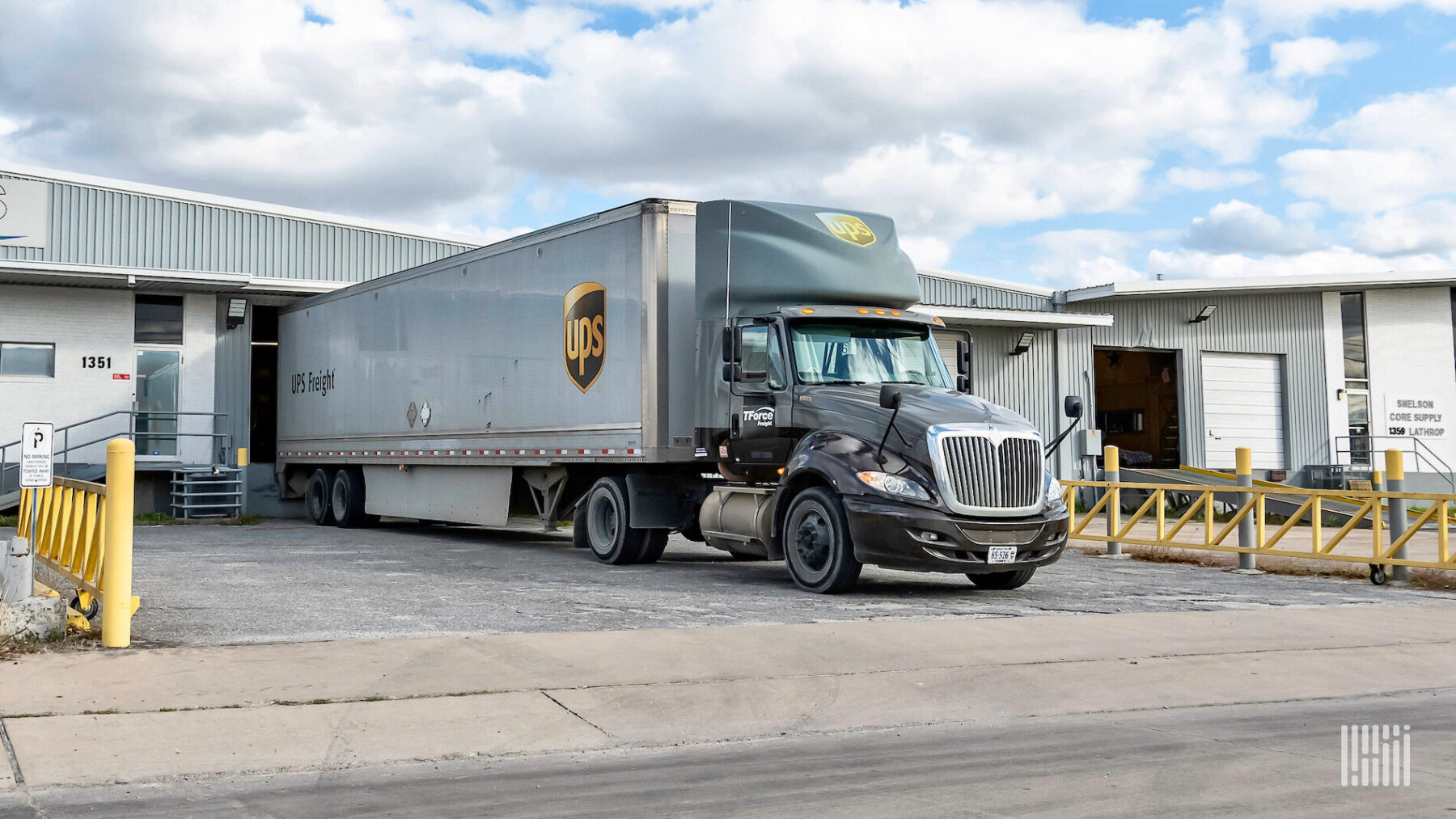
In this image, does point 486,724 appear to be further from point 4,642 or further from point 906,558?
point 906,558

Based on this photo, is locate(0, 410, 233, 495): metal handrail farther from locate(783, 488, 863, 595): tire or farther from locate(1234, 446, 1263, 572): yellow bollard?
locate(1234, 446, 1263, 572): yellow bollard

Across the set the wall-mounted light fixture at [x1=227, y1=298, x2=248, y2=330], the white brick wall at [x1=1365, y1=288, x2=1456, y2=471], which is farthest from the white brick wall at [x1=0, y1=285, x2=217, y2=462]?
the white brick wall at [x1=1365, y1=288, x2=1456, y2=471]

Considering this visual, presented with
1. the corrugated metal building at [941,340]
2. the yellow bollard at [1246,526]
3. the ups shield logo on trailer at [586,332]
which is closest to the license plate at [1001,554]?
the corrugated metal building at [941,340]

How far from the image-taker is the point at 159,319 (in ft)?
76.7

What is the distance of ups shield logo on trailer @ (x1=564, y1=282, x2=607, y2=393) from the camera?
1410cm

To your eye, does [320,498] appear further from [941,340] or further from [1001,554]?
[1001,554]

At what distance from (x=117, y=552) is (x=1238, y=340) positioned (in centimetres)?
2846

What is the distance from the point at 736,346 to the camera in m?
12.5

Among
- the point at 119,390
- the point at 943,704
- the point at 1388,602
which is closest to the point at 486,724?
the point at 943,704

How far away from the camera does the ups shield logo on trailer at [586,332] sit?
1410 centimetres

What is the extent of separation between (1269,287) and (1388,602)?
2069cm

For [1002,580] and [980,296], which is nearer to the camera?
[1002,580]

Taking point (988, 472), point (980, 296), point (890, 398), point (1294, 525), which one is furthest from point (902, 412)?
Result: point (980, 296)

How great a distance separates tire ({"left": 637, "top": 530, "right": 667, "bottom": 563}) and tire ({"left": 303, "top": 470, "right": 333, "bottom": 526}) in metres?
9.43
